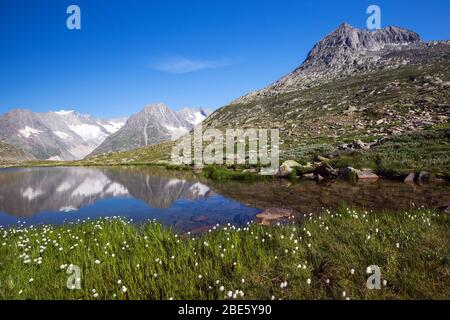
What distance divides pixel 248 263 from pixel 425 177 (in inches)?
809

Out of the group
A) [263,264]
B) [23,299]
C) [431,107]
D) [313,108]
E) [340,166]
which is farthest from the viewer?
[313,108]

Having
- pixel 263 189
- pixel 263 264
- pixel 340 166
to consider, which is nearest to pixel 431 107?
pixel 340 166

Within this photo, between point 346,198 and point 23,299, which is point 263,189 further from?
point 23,299

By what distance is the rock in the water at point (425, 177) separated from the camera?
22352mm

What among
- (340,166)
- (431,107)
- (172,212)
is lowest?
(172,212)

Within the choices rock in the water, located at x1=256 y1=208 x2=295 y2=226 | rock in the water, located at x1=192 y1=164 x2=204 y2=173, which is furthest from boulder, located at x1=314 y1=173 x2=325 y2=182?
rock in the water, located at x1=192 y1=164 x2=204 y2=173

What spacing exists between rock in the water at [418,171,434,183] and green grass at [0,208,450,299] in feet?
45.4

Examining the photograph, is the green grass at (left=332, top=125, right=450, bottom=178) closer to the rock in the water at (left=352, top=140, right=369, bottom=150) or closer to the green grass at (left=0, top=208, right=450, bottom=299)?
the rock in the water at (left=352, top=140, right=369, bottom=150)

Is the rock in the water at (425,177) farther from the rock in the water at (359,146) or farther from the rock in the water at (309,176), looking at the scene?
the rock in the water at (359,146)

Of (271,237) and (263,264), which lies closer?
(263,264)

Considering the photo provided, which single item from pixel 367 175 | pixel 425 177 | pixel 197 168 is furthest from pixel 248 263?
pixel 197 168

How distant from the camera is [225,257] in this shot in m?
7.80
